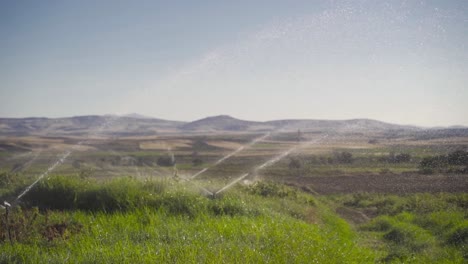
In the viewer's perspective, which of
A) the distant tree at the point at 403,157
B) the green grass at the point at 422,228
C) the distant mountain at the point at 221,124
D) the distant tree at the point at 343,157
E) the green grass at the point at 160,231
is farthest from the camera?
the distant mountain at the point at 221,124

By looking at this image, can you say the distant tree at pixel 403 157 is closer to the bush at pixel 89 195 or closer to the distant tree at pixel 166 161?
the bush at pixel 89 195

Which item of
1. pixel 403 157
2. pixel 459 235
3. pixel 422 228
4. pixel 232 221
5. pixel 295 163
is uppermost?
pixel 403 157

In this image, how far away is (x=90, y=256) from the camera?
6102 mm

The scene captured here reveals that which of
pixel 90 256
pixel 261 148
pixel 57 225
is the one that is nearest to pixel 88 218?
pixel 57 225

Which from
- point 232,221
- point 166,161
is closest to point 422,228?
point 232,221

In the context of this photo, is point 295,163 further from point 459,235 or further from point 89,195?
point 89,195

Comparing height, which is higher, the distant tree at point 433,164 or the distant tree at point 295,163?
the distant tree at point 433,164

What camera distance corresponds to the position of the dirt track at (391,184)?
17172 millimetres

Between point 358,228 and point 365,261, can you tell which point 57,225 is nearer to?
point 365,261

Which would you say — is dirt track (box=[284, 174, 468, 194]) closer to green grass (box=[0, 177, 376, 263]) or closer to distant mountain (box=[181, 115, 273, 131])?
green grass (box=[0, 177, 376, 263])

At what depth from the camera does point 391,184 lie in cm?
2173

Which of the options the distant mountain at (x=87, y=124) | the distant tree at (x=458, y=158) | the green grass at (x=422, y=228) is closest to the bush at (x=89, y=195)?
the green grass at (x=422, y=228)

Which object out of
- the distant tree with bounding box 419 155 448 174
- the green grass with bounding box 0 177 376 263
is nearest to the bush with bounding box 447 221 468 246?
the green grass with bounding box 0 177 376 263

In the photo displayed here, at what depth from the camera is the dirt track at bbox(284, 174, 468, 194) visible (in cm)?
1717
